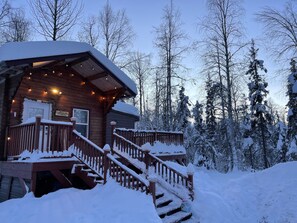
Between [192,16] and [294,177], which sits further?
[192,16]

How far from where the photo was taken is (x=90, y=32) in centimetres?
2647

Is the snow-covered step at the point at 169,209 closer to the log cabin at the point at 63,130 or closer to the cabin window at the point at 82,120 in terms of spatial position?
the log cabin at the point at 63,130

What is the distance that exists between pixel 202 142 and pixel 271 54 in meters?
14.2

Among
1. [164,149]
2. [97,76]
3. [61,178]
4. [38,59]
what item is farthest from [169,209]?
[38,59]

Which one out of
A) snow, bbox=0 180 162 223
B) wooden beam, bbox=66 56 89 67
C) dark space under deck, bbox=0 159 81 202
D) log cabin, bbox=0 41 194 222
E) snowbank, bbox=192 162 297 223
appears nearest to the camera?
snow, bbox=0 180 162 223

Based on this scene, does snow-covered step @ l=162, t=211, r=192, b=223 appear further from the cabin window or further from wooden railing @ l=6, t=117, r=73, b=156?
the cabin window

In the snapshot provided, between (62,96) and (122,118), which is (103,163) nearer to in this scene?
(62,96)

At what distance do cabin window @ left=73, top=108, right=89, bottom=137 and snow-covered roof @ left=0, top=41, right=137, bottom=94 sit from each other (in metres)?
2.50

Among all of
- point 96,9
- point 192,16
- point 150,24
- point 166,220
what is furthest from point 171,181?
point 96,9

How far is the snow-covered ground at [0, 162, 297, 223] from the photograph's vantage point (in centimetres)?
624

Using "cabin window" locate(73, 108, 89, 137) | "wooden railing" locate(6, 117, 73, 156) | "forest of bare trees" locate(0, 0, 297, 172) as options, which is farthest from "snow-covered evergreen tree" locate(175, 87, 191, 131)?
"wooden railing" locate(6, 117, 73, 156)

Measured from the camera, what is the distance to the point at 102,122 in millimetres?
12484

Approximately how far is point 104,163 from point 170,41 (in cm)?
1691

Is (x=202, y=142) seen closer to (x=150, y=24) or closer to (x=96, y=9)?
(x=150, y=24)
